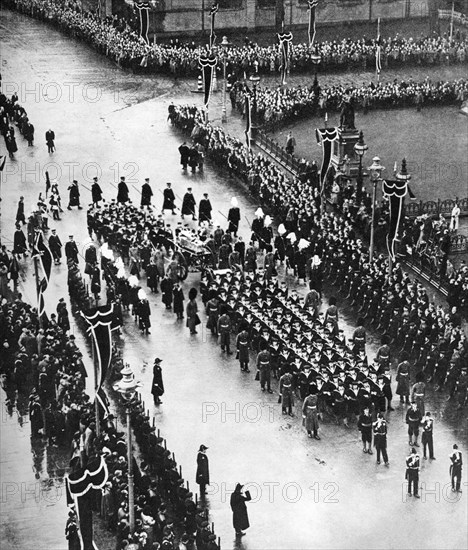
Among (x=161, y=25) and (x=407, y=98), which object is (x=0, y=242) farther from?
(x=161, y=25)

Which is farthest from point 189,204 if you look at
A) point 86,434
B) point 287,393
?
point 86,434

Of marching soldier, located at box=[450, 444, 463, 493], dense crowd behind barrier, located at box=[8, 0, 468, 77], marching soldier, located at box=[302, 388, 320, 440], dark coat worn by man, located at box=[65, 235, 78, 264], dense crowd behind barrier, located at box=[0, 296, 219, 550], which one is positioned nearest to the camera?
dense crowd behind barrier, located at box=[0, 296, 219, 550]

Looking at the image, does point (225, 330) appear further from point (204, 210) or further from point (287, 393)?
point (204, 210)

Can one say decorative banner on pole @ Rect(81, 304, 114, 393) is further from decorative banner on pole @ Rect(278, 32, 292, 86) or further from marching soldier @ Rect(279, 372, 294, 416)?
decorative banner on pole @ Rect(278, 32, 292, 86)

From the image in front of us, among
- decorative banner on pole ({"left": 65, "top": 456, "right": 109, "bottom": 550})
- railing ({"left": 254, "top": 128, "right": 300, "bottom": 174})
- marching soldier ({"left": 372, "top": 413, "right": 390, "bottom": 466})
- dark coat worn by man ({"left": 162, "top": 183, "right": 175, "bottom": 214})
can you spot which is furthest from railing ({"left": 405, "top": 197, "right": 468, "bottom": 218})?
decorative banner on pole ({"left": 65, "top": 456, "right": 109, "bottom": 550})

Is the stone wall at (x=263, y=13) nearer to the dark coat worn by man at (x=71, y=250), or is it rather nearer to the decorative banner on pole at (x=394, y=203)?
the dark coat worn by man at (x=71, y=250)

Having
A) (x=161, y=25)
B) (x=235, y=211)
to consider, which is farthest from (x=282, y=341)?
(x=161, y=25)
